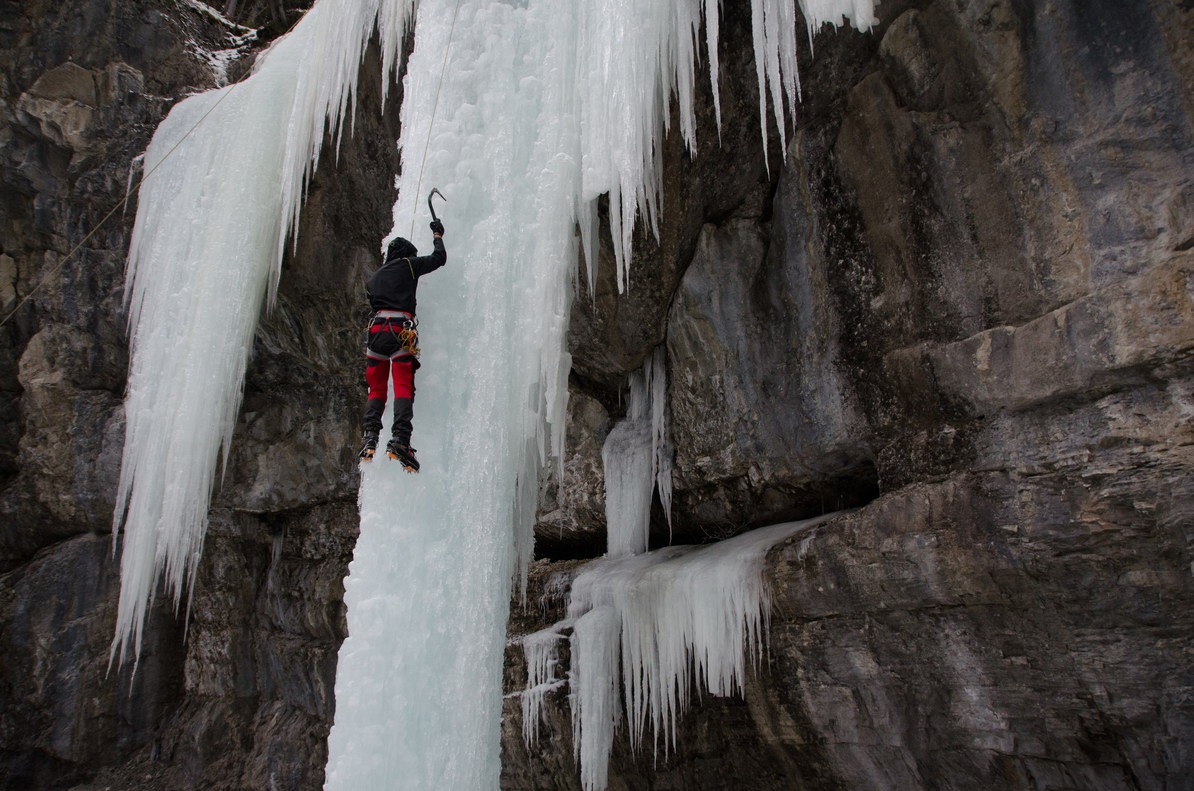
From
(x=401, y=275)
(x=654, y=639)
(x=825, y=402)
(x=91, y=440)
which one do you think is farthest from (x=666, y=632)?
(x=91, y=440)

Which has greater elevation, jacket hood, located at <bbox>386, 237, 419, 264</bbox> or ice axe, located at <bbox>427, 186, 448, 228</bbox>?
ice axe, located at <bbox>427, 186, 448, 228</bbox>

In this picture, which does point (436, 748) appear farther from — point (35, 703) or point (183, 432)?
point (35, 703)

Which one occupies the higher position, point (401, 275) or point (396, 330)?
point (401, 275)

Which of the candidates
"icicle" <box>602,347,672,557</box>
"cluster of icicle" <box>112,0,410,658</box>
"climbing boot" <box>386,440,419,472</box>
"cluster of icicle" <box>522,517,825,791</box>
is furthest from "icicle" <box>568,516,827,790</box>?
"cluster of icicle" <box>112,0,410,658</box>

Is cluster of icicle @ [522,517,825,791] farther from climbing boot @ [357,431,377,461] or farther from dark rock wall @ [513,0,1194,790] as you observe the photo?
climbing boot @ [357,431,377,461]

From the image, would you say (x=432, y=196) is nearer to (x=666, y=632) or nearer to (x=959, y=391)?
(x=959, y=391)

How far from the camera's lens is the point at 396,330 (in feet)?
12.7

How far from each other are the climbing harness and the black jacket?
0.11ft

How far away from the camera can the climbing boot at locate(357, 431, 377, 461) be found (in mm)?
3699

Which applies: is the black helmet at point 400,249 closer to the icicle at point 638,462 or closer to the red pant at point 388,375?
the red pant at point 388,375

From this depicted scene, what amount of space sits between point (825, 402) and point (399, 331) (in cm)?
275

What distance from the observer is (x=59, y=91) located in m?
7.77

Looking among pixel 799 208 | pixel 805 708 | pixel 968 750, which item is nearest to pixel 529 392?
pixel 799 208

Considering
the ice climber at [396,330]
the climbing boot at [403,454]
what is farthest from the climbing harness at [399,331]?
the climbing boot at [403,454]
